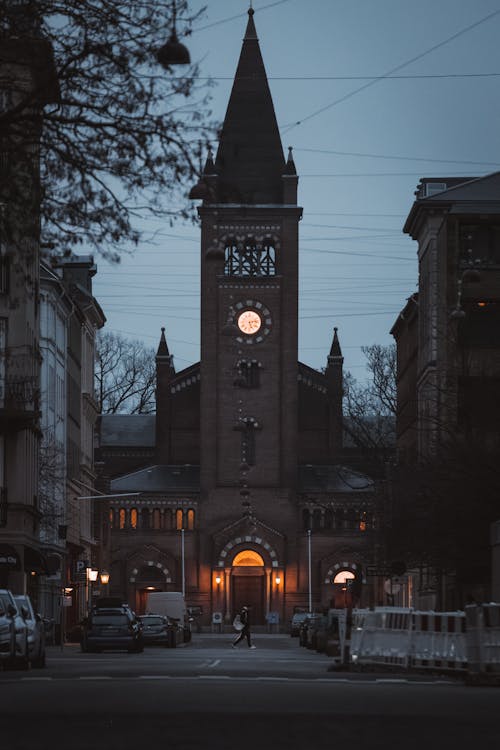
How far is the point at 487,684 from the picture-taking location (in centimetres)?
2795

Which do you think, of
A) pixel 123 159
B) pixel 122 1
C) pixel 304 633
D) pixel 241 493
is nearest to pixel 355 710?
pixel 123 159

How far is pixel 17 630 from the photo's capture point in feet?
115

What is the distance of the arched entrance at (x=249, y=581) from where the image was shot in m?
110

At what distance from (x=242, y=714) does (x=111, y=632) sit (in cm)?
3594

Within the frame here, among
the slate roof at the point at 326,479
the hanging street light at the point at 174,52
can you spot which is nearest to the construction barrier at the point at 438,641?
the hanging street light at the point at 174,52

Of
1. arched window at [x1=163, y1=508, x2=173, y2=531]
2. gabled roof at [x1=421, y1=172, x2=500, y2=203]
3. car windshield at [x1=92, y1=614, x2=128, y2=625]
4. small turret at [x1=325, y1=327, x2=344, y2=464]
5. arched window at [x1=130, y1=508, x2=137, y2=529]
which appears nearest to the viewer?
car windshield at [x1=92, y1=614, x2=128, y2=625]

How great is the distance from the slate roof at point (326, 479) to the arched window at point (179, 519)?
770 centimetres

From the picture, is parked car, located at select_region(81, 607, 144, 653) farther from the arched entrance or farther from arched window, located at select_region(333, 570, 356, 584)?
arched window, located at select_region(333, 570, 356, 584)

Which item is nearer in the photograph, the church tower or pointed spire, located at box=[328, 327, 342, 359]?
the church tower

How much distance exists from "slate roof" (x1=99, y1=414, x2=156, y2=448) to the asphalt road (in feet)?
322

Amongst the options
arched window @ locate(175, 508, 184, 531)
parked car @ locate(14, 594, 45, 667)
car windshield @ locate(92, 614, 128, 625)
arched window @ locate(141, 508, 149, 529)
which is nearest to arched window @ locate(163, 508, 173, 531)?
arched window @ locate(175, 508, 184, 531)

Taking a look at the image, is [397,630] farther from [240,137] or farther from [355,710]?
[240,137]

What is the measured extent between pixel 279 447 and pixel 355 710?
301 ft

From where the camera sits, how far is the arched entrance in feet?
360
